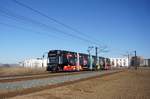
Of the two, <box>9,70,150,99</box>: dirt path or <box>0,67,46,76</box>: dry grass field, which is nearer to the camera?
<box>9,70,150,99</box>: dirt path

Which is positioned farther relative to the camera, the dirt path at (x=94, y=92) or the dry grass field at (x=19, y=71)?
the dry grass field at (x=19, y=71)

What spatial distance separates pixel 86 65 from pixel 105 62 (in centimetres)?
2249

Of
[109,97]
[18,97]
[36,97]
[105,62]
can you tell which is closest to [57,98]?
[36,97]

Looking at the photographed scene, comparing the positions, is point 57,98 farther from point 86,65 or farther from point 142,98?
point 86,65

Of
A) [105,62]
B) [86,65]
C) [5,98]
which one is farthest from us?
[105,62]

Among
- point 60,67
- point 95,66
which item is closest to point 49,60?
point 60,67

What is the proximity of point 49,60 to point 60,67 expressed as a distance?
101 inches

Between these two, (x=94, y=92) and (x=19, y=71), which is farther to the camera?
(x=19, y=71)

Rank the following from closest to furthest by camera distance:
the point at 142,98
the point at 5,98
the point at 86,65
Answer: the point at 5,98, the point at 142,98, the point at 86,65

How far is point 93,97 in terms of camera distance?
1441cm

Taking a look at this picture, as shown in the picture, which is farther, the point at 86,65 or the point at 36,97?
the point at 86,65

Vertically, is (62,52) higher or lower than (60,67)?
higher

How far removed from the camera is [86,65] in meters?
58.2

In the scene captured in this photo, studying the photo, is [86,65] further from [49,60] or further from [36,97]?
[36,97]
